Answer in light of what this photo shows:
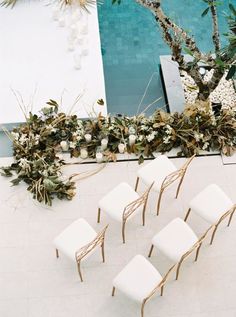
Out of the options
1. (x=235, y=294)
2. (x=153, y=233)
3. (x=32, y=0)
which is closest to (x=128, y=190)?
(x=153, y=233)

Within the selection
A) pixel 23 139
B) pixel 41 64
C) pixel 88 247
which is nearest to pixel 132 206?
pixel 88 247

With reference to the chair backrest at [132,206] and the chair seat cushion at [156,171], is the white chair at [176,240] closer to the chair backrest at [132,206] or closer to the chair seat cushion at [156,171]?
the chair backrest at [132,206]

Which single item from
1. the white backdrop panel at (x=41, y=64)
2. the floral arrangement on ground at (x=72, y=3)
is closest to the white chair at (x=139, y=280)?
the white backdrop panel at (x=41, y=64)

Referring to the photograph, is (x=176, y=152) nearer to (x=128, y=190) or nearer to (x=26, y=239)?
(x=128, y=190)

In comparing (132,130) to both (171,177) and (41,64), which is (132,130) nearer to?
(171,177)

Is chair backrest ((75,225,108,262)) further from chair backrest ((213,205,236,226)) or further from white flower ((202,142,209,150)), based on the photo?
white flower ((202,142,209,150))

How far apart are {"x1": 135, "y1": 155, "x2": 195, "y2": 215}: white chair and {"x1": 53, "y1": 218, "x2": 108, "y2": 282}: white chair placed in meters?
0.95

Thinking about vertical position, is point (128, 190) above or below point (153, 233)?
above

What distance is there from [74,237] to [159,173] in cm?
133

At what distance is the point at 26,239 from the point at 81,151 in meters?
1.40

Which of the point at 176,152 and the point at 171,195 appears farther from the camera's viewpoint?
the point at 176,152

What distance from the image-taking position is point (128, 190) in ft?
20.6

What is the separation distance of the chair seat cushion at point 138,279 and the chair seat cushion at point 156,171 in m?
1.08

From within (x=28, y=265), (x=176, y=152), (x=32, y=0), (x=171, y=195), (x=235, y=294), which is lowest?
(x=235, y=294)
